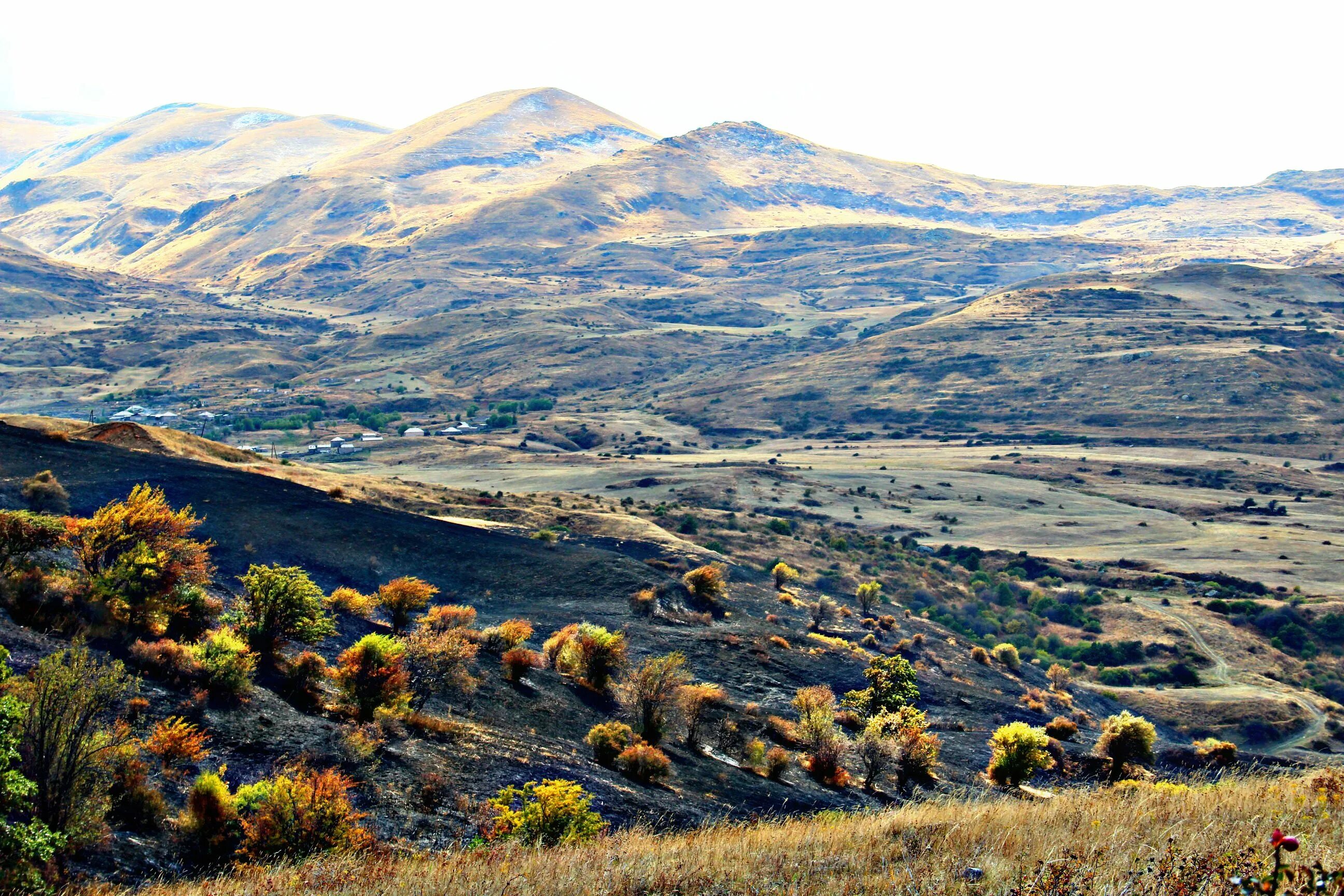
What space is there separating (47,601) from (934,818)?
62.5 ft

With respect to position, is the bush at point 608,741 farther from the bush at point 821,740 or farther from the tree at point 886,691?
the tree at point 886,691

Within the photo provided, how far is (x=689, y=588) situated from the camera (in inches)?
1875

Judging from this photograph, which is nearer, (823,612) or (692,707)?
(692,707)

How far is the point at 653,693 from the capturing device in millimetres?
24984

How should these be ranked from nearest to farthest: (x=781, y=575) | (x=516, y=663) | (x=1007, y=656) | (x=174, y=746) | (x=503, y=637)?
(x=174, y=746), (x=516, y=663), (x=503, y=637), (x=1007, y=656), (x=781, y=575)

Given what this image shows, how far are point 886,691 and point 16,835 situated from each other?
31.0 m

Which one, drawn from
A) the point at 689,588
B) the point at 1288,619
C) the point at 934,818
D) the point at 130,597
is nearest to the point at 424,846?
the point at 934,818

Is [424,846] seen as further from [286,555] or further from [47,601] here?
[286,555]

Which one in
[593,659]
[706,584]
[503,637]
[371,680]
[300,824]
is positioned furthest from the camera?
[706,584]

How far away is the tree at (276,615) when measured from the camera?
74.0 feet

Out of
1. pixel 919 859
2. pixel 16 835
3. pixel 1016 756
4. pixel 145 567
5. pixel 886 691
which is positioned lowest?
pixel 886 691

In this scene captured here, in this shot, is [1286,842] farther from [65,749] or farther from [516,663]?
[516,663]

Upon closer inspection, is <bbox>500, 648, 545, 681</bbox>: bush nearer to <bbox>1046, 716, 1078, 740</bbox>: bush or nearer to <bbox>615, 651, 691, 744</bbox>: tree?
<bbox>615, 651, 691, 744</bbox>: tree

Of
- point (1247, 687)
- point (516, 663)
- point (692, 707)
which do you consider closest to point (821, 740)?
point (692, 707)
